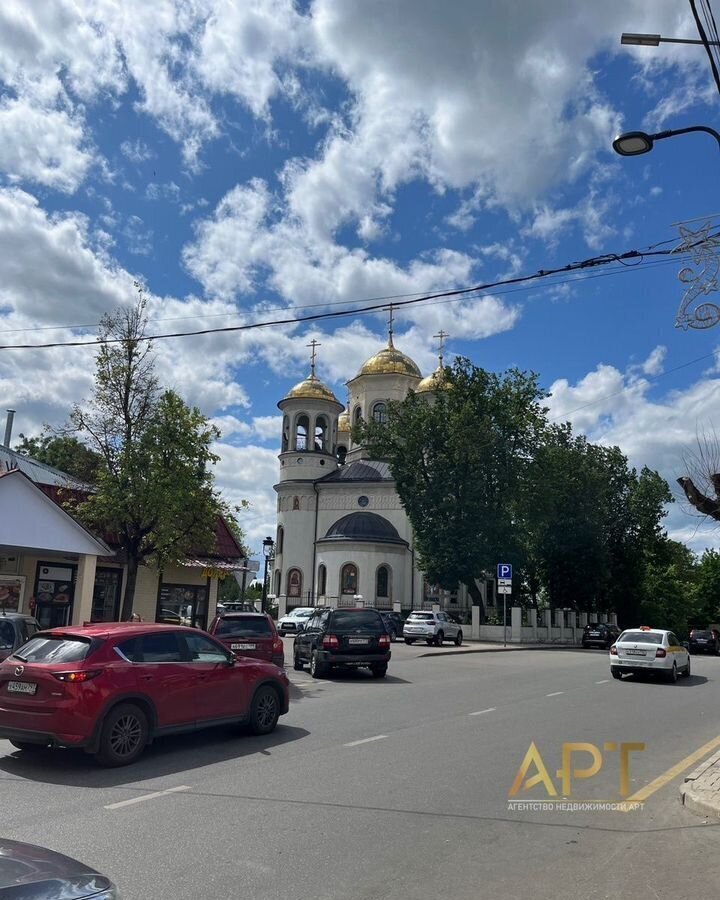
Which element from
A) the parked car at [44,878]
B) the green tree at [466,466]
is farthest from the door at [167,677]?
the green tree at [466,466]

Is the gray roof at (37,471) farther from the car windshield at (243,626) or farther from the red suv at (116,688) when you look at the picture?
the red suv at (116,688)

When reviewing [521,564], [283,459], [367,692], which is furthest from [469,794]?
[283,459]

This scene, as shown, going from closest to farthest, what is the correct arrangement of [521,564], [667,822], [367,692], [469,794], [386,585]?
[667,822]
[469,794]
[367,692]
[521,564]
[386,585]

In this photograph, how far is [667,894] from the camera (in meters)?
5.14

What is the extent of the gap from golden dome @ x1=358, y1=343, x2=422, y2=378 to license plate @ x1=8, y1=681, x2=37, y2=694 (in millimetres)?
59258

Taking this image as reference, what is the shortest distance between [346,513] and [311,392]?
10.9 meters

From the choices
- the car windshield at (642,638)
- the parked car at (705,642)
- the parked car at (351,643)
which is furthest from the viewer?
the parked car at (705,642)

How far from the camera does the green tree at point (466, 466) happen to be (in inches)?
1734

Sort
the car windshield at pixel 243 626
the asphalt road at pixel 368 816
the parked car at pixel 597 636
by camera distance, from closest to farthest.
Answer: the asphalt road at pixel 368 816
the car windshield at pixel 243 626
the parked car at pixel 597 636

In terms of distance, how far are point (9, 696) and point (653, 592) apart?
68.5 metres

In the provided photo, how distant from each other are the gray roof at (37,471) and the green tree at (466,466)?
23569 millimetres

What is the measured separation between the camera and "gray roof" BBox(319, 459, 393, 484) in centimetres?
5988

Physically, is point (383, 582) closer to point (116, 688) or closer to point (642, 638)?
point (642, 638)

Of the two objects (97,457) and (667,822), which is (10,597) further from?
(667,822)
